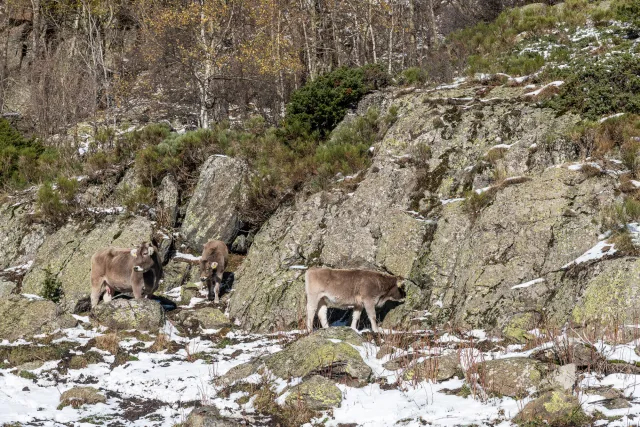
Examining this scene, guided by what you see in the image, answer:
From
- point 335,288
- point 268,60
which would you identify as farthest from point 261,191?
point 268,60

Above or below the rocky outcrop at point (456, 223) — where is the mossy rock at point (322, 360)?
below

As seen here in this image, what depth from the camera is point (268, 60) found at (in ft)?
96.3

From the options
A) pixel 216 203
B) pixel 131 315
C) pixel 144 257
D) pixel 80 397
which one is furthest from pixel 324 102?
pixel 80 397

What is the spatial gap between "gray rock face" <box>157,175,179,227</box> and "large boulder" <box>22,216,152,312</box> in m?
0.82

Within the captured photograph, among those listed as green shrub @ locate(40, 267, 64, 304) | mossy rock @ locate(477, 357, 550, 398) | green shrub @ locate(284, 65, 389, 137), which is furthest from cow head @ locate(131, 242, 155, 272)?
mossy rock @ locate(477, 357, 550, 398)

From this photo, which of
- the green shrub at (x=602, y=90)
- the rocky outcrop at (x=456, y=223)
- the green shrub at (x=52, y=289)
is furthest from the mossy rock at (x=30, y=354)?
the green shrub at (x=602, y=90)

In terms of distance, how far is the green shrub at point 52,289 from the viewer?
731 inches

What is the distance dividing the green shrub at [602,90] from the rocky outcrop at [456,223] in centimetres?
63

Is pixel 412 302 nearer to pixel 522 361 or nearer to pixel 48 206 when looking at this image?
pixel 522 361

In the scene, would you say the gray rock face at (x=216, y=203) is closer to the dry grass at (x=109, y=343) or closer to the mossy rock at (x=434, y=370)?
the dry grass at (x=109, y=343)

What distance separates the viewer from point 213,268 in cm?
1795

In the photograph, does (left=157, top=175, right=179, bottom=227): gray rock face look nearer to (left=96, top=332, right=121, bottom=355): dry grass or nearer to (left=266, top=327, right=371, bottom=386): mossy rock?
(left=96, top=332, right=121, bottom=355): dry grass

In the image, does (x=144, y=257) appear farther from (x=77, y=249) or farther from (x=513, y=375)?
(x=513, y=375)

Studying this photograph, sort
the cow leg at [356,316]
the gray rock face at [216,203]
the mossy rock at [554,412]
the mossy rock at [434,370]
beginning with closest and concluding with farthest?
1. the mossy rock at [554,412]
2. the mossy rock at [434,370]
3. the cow leg at [356,316]
4. the gray rock face at [216,203]
